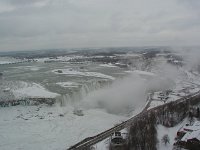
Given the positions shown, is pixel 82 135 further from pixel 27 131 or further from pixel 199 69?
pixel 199 69

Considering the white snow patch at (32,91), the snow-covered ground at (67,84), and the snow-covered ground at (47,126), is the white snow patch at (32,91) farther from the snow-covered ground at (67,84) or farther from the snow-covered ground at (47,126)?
the snow-covered ground at (47,126)

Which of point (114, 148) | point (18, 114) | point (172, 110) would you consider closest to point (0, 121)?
point (18, 114)

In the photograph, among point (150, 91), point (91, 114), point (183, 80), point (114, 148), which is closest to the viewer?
point (114, 148)

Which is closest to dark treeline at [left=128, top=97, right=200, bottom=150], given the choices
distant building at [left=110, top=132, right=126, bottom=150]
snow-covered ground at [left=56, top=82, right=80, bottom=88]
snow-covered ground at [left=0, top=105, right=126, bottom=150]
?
distant building at [left=110, top=132, right=126, bottom=150]

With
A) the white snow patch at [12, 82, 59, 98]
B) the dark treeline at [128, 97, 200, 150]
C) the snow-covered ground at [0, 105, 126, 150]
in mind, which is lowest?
the snow-covered ground at [0, 105, 126, 150]

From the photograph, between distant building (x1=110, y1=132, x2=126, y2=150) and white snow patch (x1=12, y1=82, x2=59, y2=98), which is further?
white snow patch (x1=12, y1=82, x2=59, y2=98)

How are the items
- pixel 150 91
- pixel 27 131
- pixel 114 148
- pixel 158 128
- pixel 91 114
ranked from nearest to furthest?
pixel 114 148, pixel 158 128, pixel 27 131, pixel 91 114, pixel 150 91

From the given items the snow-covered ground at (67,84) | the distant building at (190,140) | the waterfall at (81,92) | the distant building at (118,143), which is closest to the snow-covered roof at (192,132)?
the distant building at (190,140)

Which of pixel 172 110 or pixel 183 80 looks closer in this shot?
pixel 172 110

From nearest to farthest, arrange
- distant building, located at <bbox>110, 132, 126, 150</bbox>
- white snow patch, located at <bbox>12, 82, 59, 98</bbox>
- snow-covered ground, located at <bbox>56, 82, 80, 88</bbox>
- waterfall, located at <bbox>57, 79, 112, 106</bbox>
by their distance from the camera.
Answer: distant building, located at <bbox>110, 132, 126, 150</bbox>
waterfall, located at <bbox>57, 79, 112, 106</bbox>
white snow patch, located at <bbox>12, 82, 59, 98</bbox>
snow-covered ground, located at <bbox>56, 82, 80, 88</bbox>

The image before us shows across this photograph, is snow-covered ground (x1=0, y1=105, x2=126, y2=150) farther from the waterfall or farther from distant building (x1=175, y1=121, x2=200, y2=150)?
distant building (x1=175, y1=121, x2=200, y2=150)

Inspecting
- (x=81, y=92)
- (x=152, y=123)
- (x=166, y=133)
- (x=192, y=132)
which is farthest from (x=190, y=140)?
(x=81, y=92)
